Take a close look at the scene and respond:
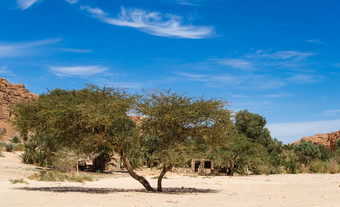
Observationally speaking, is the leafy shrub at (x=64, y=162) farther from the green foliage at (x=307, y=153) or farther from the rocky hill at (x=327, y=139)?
the rocky hill at (x=327, y=139)

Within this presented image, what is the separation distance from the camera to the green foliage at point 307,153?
59.9 meters

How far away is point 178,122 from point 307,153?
49795 millimetres

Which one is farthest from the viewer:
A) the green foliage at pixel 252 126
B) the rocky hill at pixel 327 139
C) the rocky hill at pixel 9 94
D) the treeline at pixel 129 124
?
the rocky hill at pixel 327 139

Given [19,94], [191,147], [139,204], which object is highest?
[19,94]

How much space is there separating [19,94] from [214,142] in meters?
96.0

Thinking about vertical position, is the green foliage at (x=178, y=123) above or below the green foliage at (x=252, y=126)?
below

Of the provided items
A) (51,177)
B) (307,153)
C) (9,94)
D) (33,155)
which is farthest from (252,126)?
(9,94)

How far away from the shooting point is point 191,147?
17.0m

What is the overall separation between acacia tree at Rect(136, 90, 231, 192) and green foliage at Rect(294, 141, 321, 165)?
47452 mm

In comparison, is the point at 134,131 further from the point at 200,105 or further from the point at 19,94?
the point at 19,94

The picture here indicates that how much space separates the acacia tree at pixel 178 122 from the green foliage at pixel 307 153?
47.5 m

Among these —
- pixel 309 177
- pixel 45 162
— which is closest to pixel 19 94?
pixel 45 162

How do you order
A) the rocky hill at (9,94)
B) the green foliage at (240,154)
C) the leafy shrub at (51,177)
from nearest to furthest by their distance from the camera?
the leafy shrub at (51,177), the green foliage at (240,154), the rocky hill at (9,94)

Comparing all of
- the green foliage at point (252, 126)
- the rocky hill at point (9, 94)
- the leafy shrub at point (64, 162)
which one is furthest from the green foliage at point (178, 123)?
the rocky hill at point (9, 94)
